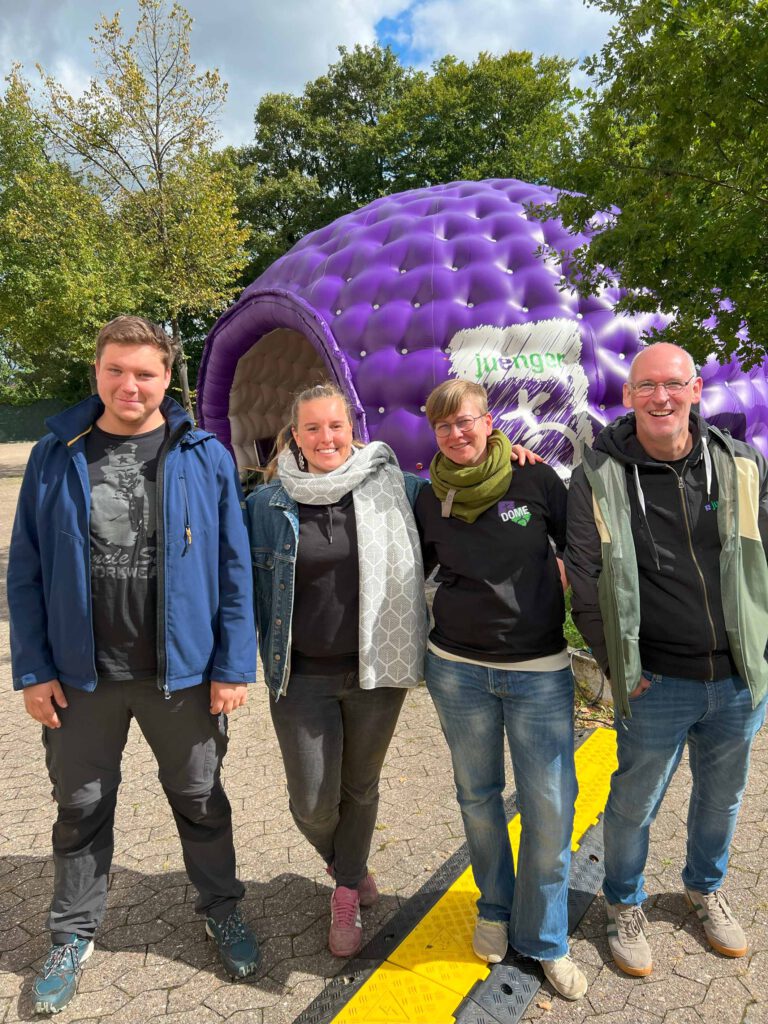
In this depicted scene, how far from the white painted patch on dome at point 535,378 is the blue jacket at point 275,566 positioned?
264 centimetres

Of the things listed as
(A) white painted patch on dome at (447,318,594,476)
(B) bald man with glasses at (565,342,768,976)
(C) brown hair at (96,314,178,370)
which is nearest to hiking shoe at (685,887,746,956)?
(B) bald man with glasses at (565,342,768,976)

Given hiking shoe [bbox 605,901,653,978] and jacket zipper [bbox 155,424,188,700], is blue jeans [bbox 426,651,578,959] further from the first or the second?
jacket zipper [bbox 155,424,188,700]

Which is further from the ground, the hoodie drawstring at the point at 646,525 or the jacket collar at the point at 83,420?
the jacket collar at the point at 83,420

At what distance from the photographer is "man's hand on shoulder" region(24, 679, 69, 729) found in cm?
226

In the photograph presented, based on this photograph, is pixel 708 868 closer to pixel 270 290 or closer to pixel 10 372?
pixel 270 290

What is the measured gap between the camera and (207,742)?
Answer: 2445 mm

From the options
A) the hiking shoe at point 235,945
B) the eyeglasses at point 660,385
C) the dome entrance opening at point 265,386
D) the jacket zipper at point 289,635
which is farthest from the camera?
the dome entrance opening at point 265,386

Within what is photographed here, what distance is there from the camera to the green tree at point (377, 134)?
24.5m

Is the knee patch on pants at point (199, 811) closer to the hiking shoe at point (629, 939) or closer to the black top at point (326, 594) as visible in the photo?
the black top at point (326, 594)

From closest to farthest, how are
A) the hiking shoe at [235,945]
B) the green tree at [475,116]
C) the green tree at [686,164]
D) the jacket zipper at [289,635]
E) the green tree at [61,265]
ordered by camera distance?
the jacket zipper at [289,635] < the hiking shoe at [235,945] < the green tree at [686,164] < the green tree at [61,265] < the green tree at [475,116]

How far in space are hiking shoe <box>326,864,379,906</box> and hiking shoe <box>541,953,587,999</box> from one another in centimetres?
71

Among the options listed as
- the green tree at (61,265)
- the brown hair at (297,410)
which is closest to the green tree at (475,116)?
the green tree at (61,265)

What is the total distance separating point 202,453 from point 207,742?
1.00 meters

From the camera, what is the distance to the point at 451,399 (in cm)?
227
